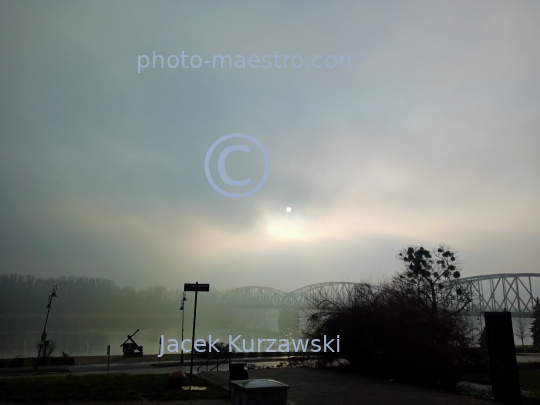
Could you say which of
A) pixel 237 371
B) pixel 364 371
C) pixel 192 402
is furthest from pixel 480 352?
pixel 192 402

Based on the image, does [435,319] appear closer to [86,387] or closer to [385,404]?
[385,404]

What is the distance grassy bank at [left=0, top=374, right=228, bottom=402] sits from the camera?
9.83m

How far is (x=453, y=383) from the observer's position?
13.6 metres

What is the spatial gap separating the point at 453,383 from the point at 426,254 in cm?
1887

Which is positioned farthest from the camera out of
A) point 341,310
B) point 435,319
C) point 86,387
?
point 341,310

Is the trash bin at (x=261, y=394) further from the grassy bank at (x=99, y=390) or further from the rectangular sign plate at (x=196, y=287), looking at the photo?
the rectangular sign plate at (x=196, y=287)

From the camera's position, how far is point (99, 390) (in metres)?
10.7

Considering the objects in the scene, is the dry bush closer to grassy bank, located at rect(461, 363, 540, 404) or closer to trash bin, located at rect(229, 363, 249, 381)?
grassy bank, located at rect(461, 363, 540, 404)

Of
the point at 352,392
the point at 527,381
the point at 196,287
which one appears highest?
the point at 196,287

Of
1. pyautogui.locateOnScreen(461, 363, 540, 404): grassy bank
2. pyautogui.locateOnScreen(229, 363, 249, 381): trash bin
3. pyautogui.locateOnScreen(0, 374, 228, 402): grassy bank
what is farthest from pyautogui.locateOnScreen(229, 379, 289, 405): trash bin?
pyautogui.locateOnScreen(461, 363, 540, 404): grassy bank

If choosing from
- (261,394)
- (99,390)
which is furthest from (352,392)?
(99,390)

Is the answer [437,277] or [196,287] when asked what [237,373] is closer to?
[196,287]

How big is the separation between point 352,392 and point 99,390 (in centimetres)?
681

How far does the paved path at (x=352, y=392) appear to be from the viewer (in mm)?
10352
